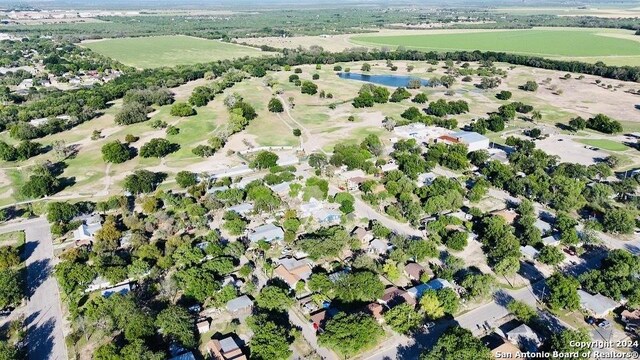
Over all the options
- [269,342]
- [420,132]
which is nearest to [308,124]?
[420,132]

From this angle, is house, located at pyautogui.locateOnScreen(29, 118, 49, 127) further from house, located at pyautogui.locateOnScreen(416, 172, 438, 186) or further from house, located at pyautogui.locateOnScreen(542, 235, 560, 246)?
house, located at pyautogui.locateOnScreen(542, 235, 560, 246)

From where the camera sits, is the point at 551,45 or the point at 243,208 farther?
the point at 551,45

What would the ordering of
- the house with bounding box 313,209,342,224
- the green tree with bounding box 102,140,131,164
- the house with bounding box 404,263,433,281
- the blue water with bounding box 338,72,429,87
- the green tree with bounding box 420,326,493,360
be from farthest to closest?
the blue water with bounding box 338,72,429,87 < the green tree with bounding box 102,140,131,164 < the house with bounding box 313,209,342,224 < the house with bounding box 404,263,433,281 < the green tree with bounding box 420,326,493,360

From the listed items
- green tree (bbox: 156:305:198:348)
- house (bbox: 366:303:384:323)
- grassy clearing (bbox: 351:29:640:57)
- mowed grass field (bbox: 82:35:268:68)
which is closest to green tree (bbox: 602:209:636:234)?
house (bbox: 366:303:384:323)

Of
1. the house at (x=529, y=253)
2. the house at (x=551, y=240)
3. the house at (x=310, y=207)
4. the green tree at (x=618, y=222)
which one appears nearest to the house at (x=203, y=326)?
the house at (x=310, y=207)

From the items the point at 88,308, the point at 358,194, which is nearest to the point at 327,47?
the point at 358,194

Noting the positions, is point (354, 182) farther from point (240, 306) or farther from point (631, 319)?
point (631, 319)
